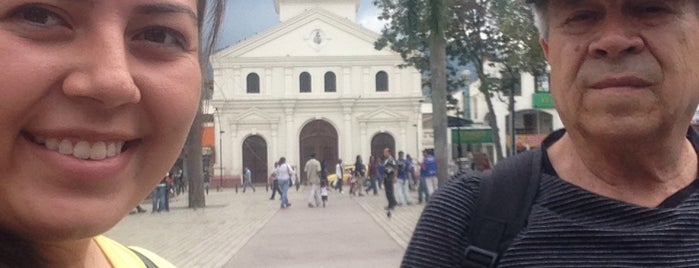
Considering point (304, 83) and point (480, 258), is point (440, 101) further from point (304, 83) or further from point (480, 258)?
point (304, 83)

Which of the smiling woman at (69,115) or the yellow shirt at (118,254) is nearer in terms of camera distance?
the smiling woman at (69,115)

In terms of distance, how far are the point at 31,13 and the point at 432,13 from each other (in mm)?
9532

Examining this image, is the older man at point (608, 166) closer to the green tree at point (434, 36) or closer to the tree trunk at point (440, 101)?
the green tree at point (434, 36)

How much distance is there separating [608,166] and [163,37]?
3.06 ft

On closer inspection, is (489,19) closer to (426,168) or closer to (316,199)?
(426,168)

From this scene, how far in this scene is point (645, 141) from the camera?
4.85 feet

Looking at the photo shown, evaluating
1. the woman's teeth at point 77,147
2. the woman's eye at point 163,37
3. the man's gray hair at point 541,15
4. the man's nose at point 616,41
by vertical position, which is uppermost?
the man's gray hair at point 541,15

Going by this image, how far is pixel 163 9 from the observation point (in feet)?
3.46

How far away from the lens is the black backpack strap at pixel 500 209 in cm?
143

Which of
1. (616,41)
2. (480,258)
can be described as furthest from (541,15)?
(480,258)

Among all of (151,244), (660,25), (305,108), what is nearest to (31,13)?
(660,25)

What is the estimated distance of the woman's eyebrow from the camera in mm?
1018

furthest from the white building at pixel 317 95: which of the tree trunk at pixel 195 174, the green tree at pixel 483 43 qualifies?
the green tree at pixel 483 43

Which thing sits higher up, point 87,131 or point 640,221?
point 87,131
